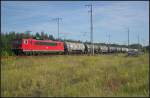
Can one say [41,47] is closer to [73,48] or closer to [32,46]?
[32,46]

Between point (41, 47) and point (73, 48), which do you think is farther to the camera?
point (73, 48)

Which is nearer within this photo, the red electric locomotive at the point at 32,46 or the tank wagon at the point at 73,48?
the red electric locomotive at the point at 32,46

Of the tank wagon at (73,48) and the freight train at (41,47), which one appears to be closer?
the freight train at (41,47)

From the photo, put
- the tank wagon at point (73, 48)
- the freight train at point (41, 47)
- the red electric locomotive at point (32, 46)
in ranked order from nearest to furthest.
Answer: the red electric locomotive at point (32, 46)
the freight train at point (41, 47)
the tank wagon at point (73, 48)

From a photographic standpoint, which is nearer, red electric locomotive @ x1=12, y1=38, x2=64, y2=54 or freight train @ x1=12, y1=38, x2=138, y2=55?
red electric locomotive @ x1=12, y1=38, x2=64, y2=54

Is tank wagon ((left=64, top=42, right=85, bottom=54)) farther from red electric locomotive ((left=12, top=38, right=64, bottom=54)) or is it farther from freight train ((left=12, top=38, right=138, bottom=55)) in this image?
red electric locomotive ((left=12, top=38, right=64, bottom=54))

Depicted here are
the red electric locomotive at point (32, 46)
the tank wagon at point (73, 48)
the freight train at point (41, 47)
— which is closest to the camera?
the red electric locomotive at point (32, 46)

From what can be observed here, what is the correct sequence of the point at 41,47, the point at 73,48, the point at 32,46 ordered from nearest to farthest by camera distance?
1. the point at 32,46
2. the point at 41,47
3. the point at 73,48

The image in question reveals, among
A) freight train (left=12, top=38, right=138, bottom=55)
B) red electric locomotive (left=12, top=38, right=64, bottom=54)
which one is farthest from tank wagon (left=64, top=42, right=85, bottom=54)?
red electric locomotive (left=12, top=38, right=64, bottom=54)

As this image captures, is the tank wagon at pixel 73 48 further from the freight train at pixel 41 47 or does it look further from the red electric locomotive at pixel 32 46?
the red electric locomotive at pixel 32 46

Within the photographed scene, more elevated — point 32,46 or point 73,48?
point 32,46

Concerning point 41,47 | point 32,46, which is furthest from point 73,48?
point 32,46

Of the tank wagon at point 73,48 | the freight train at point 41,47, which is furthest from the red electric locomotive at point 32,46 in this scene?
the tank wagon at point 73,48

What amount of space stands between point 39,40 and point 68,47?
12.8 m
